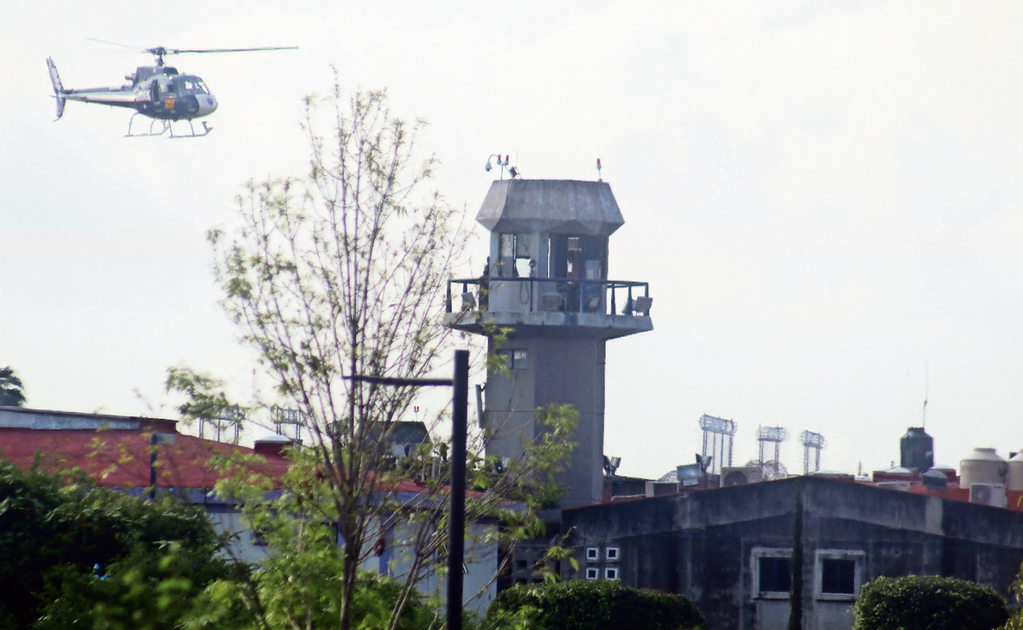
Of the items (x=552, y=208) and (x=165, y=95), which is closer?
(x=552, y=208)

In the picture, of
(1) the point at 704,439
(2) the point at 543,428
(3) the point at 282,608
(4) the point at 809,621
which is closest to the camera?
(3) the point at 282,608

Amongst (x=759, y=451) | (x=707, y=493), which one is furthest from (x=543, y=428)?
(x=759, y=451)

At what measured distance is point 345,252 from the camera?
Result: 19562 millimetres

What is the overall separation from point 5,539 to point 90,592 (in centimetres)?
338

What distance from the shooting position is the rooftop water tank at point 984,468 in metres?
57.5

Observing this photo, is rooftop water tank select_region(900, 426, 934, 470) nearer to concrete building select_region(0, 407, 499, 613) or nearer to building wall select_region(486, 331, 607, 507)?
building wall select_region(486, 331, 607, 507)

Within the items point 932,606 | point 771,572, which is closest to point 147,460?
point 771,572

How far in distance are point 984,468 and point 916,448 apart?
1006 centimetres

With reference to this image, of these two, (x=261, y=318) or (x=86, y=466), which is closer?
(x=261, y=318)

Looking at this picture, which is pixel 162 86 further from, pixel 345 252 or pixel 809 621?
pixel 345 252

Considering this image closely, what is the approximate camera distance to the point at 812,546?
4188cm

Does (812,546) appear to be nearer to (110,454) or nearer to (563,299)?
(563,299)

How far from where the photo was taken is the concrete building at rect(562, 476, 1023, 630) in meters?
41.3

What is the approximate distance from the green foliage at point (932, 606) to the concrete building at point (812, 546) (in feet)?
9.37
